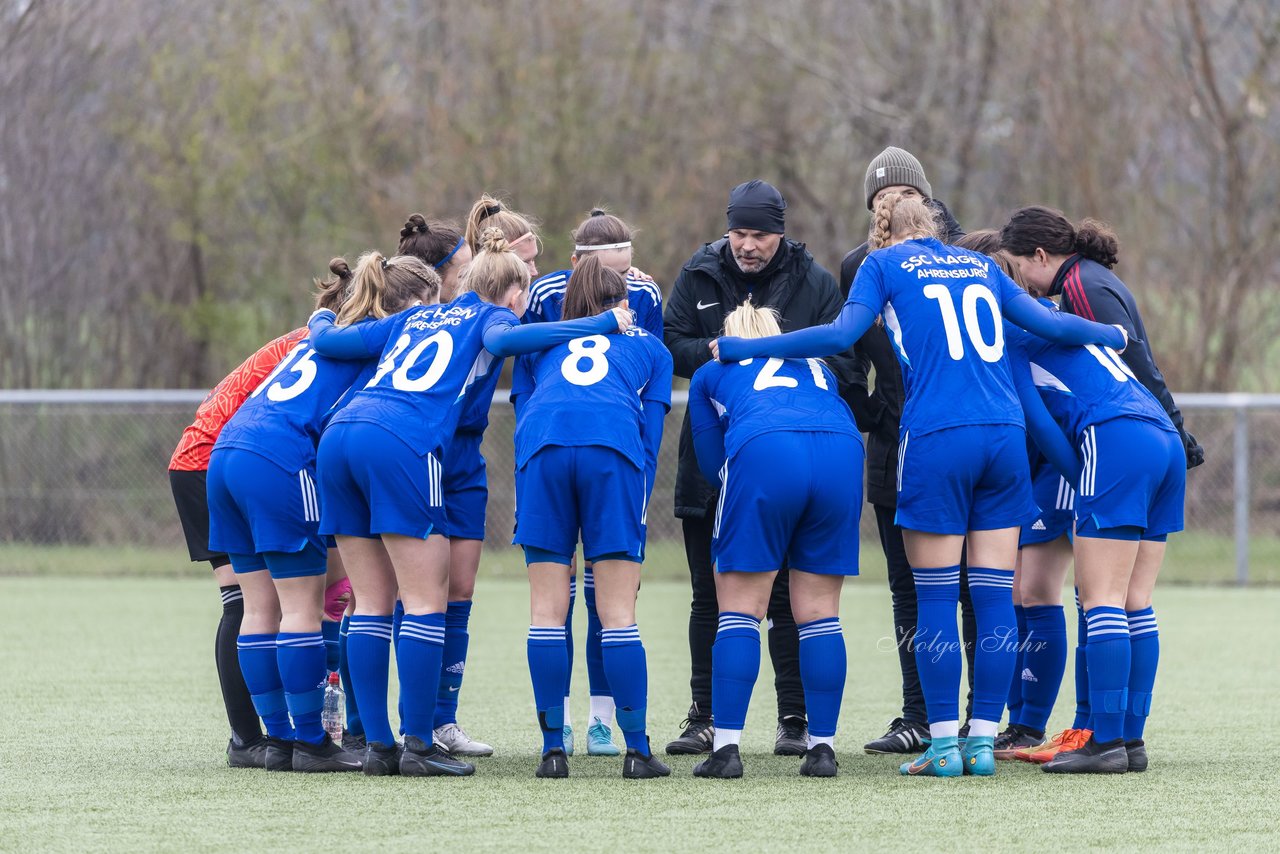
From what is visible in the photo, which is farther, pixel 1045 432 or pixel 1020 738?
pixel 1020 738

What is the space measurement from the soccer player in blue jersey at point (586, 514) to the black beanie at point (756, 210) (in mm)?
895

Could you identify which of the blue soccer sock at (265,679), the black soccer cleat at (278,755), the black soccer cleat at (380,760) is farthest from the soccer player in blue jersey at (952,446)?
the black soccer cleat at (278,755)

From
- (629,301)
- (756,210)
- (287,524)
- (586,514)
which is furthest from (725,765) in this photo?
(756,210)

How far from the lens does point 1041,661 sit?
5430mm

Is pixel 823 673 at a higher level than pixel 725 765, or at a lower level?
higher

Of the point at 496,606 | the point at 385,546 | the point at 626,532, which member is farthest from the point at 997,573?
the point at 496,606

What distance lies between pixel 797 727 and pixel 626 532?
130 cm

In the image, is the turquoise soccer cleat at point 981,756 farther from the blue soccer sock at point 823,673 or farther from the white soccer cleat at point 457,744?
the white soccer cleat at point 457,744

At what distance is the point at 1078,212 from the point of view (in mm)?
16266

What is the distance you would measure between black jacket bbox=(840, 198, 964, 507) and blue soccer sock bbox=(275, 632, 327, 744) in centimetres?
210

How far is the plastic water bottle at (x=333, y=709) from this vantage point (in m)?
5.59

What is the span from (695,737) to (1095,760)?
1430 mm

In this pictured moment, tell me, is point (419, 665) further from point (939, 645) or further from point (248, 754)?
point (939, 645)

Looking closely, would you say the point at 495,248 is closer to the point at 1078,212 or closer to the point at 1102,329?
the point at 1102,329
